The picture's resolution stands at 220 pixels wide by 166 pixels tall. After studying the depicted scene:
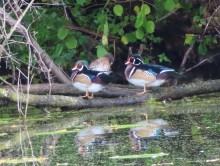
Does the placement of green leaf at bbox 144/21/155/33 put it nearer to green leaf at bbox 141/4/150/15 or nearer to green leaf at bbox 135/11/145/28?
green leaf at bbox 135/11/145/28

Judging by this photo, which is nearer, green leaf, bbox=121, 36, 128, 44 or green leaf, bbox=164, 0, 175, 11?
green leaf, bbox=164, 0, 175, 11

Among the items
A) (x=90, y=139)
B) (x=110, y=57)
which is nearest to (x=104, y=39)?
(x=110, y=57)

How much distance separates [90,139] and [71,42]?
12.3ft

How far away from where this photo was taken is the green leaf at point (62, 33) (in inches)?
400

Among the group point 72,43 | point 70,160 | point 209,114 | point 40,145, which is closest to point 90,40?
point 72,43

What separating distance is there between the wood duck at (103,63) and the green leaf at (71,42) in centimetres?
63

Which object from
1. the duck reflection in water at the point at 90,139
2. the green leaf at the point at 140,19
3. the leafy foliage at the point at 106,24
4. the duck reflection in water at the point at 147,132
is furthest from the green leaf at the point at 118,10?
the duck reflection in water at the point at 90,139

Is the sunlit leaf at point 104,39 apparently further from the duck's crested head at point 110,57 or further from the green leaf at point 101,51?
the duck's crested head at point 110,57

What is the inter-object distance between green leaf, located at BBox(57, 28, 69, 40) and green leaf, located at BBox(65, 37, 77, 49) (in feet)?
0.52

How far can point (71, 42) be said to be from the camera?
10.3 meters

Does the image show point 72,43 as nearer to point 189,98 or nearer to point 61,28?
point 61,28

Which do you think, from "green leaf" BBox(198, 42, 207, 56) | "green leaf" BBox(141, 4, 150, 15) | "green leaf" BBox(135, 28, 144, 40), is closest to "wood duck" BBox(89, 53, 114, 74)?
"green leaf" BBox(135, 28, 144, 40)

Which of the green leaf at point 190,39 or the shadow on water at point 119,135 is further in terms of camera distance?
the green leaf at point 190,39

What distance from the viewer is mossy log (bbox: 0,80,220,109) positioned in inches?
347
